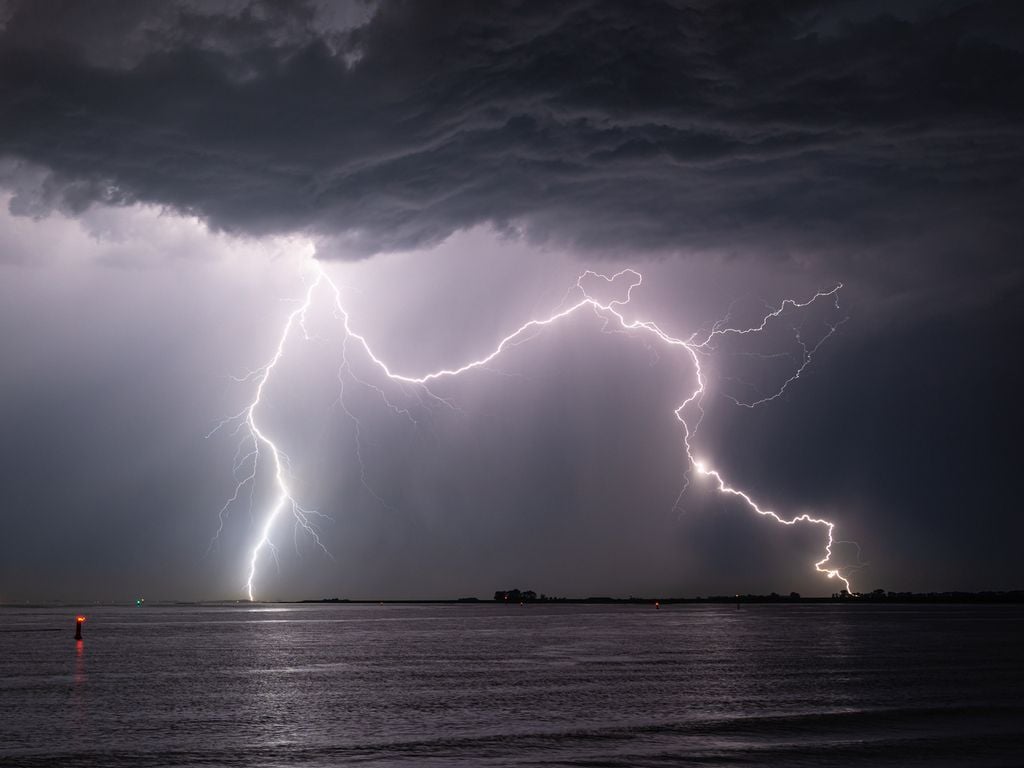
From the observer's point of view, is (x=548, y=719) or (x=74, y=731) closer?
(x=74, y=731)

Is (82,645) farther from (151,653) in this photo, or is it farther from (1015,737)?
(1015,737)

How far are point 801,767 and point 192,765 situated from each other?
11142 mm

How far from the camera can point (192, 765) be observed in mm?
18031

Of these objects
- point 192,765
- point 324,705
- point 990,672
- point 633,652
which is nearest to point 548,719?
point 324,705

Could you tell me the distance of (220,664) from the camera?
4262cm

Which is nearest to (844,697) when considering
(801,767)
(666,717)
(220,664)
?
(666,717)

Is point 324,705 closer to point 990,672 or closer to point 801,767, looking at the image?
point 801,767

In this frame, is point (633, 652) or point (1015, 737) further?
point (633, 652)

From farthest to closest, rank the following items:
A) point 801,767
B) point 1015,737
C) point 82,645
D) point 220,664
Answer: point 82,645, point 220,664, point 1015,737, point 801,767

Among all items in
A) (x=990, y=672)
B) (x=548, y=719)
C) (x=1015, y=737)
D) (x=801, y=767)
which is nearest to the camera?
(x=801, y=767)

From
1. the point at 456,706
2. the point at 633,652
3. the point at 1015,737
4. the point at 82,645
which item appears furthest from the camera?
the point at 82,645

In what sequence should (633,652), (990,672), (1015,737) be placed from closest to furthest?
(1015,737) → (990,672) → (633,652)

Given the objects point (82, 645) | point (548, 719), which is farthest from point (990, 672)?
point (82, 645)

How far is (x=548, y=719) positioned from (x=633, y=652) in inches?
1061
